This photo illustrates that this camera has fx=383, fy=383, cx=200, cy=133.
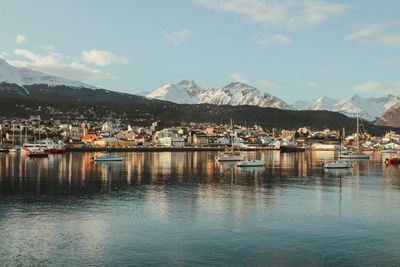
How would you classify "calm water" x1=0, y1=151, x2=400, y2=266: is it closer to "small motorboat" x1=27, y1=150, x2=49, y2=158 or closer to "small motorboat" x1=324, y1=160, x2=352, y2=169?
"small motorboat" x1=324, y1=160, x2=352, y2=169

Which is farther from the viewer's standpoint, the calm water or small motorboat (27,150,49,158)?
small motorboat (27,150,49,158)

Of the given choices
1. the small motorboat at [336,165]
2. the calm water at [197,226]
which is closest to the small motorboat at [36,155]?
the calm water at [197,226]

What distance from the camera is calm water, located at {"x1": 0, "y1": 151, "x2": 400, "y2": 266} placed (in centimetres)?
1722

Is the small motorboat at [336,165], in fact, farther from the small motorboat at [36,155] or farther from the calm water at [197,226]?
the small motorboat at [36,155]

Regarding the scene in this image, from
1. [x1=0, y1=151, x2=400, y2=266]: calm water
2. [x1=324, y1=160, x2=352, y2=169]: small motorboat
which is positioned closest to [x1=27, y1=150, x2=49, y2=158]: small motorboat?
[x1=0, y1=151, x2=400, y2=266]: calm water

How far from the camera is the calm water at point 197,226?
17.2 metres

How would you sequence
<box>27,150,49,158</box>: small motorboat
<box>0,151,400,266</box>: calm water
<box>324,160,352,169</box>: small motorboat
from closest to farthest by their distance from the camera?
<box>0,151,400,266</box>: calm water
<box>324,160,352,169</box>: small motorboat
<box>27,150,49,158</box>: small motorboat

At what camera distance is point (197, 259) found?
16.8 metres

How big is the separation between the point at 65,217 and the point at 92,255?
27.8 feet

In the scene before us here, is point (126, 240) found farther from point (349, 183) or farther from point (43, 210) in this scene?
point (349, 183)

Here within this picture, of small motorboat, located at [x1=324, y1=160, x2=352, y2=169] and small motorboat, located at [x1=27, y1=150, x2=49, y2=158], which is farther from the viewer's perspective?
small motorboat, located at [x1=27, y1=150, x2=49, y2=158]

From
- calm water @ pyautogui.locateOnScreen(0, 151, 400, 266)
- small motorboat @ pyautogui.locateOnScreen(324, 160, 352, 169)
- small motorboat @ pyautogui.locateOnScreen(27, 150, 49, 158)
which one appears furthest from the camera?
small motorboat @ pyautogui.locateOnScreen(27, 150, 49, 158)

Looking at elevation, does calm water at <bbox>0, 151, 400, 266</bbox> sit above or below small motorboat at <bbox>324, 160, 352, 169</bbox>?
below

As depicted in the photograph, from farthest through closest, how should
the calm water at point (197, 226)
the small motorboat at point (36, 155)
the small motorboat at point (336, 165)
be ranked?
the small motorboat at point (36, 155), the small motorboat at point (336, 165), the calm water at point (197, 226)
